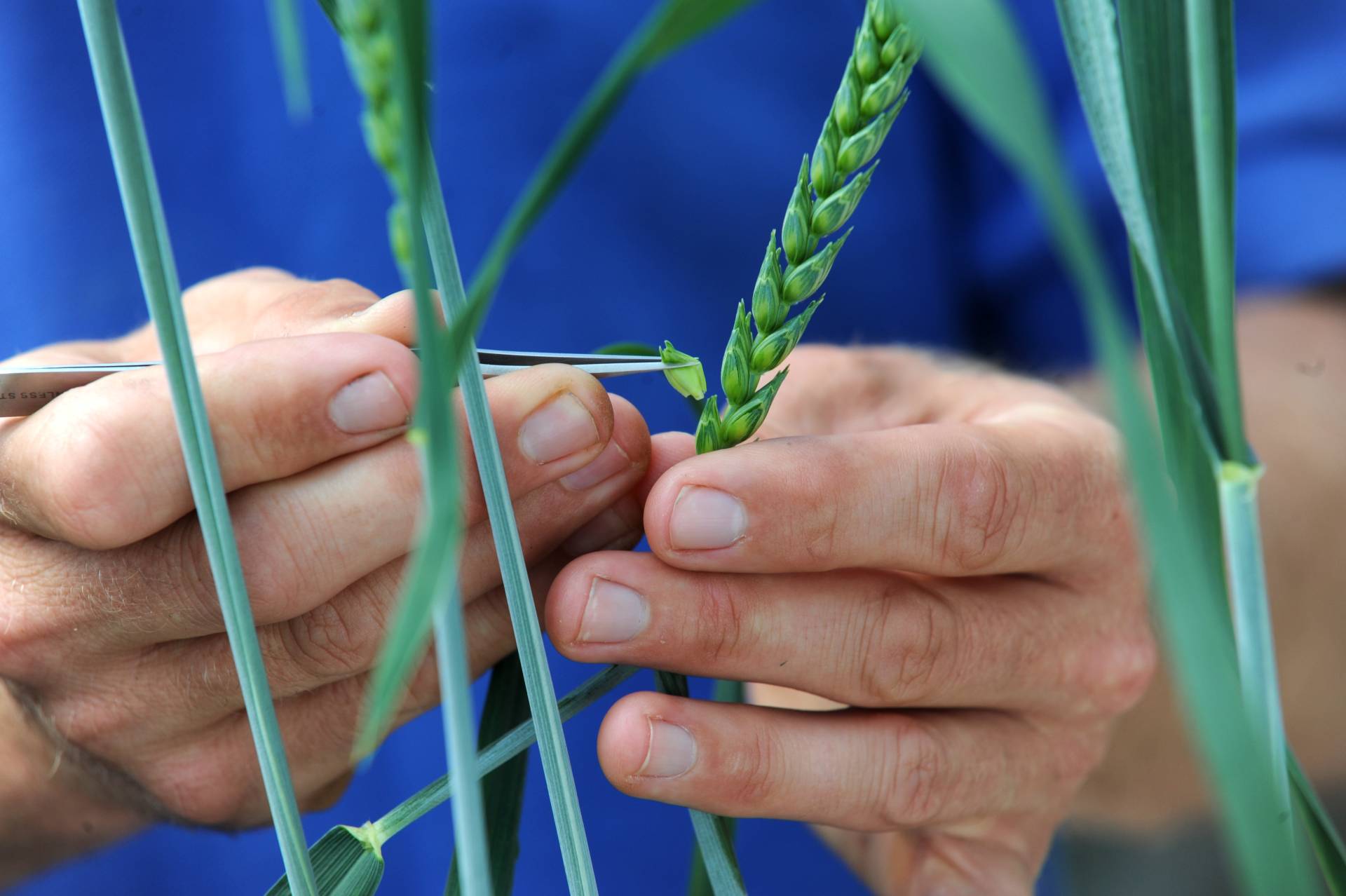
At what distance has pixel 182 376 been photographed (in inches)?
6.8

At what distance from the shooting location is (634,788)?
32cm

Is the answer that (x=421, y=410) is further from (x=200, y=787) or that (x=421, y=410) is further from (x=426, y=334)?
(x=200, y=787)

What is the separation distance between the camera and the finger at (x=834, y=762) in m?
0.31

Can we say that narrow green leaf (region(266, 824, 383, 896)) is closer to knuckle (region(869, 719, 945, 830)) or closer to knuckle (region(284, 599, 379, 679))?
knuckle (region(284, 599, 379, 679))

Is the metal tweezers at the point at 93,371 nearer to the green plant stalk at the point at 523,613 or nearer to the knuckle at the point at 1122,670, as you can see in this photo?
the green plant stalk at the point at 523,613

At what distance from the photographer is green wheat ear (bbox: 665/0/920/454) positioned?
18cm

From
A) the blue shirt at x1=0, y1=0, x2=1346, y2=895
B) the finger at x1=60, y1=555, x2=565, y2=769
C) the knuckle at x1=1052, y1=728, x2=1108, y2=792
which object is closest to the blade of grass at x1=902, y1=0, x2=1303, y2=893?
the finger at x1=60, y1=555, x2=565, y2=769

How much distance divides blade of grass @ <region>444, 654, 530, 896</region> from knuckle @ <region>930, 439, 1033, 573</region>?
144mm

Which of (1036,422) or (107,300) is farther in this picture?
(107,300)

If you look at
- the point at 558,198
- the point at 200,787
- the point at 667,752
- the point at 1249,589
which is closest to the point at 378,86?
the point at 1249,589

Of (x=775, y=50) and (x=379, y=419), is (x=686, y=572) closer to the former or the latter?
(x=379, y=419)

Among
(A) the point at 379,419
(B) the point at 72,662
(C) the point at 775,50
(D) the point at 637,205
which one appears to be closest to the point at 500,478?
(A) the point at 379,419

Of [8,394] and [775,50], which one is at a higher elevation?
[775,50]

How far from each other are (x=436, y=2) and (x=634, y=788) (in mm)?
651
